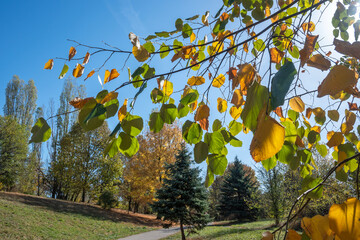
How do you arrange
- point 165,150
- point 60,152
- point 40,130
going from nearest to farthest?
1. point 40,130
2. point 165,150
3. point 60,152

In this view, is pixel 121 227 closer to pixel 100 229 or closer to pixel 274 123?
pixel 100 229

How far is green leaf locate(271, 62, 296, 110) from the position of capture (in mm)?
329

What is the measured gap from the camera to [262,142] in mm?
337

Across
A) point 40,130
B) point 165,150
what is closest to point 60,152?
point 165,150

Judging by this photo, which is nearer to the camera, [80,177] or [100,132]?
[80,177]

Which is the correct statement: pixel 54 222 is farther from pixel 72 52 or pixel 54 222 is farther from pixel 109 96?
pixel 109 96

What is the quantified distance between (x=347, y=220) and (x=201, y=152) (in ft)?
1.24

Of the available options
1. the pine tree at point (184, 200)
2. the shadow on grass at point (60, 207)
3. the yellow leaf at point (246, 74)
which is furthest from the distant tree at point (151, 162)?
the yellow leaf at point (246, 74)

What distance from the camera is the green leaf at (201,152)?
2.20 ft

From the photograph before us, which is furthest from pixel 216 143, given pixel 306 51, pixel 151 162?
pixel 151 162

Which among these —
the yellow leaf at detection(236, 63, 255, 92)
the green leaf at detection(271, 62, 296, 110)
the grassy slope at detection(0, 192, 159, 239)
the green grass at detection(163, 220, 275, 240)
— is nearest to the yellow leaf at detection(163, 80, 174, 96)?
the yellow leaf at detection(236, 63, 255, 92)

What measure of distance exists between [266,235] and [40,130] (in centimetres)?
64

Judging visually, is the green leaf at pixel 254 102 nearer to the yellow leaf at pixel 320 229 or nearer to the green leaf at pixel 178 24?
the yellow leaf at pixel 320 229

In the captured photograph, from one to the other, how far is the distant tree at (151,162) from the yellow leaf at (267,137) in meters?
15.3
